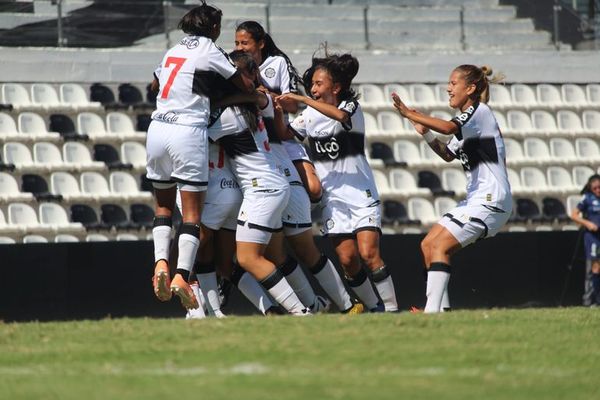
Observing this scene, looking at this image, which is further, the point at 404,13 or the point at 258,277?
the point at 404,13

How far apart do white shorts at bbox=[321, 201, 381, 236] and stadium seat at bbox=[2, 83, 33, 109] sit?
26.3ft

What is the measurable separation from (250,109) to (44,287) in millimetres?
5603

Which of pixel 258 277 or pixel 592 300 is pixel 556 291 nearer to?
pixel 592 300

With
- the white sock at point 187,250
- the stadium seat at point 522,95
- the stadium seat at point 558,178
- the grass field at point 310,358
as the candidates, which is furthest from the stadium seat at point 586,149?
the white sock at point 187,250

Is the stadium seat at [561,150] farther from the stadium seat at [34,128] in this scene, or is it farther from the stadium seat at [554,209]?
the stadium seat at [34,128]

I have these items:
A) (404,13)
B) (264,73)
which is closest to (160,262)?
(264,73)

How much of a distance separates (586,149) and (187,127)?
473 inches

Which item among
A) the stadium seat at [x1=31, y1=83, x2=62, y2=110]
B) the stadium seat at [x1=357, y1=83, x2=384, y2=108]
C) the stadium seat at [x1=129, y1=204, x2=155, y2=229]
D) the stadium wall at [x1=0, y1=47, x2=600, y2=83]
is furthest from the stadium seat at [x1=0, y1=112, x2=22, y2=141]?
the stadium seat at [x1=357, y1=83, x2=384, y2=108]

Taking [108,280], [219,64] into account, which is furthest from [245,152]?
[108,280]

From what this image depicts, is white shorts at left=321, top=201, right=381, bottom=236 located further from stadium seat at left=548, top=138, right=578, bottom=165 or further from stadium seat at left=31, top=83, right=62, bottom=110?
stadium seat at left=548, top=138, right=578, bottom=165

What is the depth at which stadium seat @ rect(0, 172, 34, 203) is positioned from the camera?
16.3 meters

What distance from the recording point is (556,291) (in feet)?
55.8

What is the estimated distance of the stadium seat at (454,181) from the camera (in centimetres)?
1888

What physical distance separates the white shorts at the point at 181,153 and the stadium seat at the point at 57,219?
7083mm
